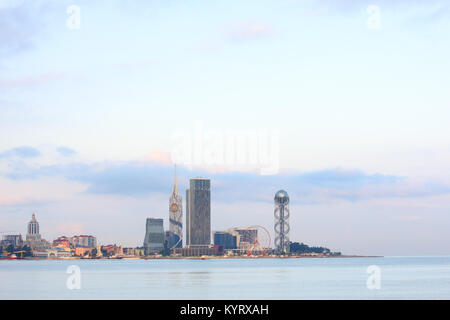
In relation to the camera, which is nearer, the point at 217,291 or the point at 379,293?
the point at 379,293

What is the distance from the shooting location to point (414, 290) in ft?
385

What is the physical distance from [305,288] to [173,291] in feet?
83.0

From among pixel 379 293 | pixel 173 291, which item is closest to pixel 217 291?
pixel 173 291
